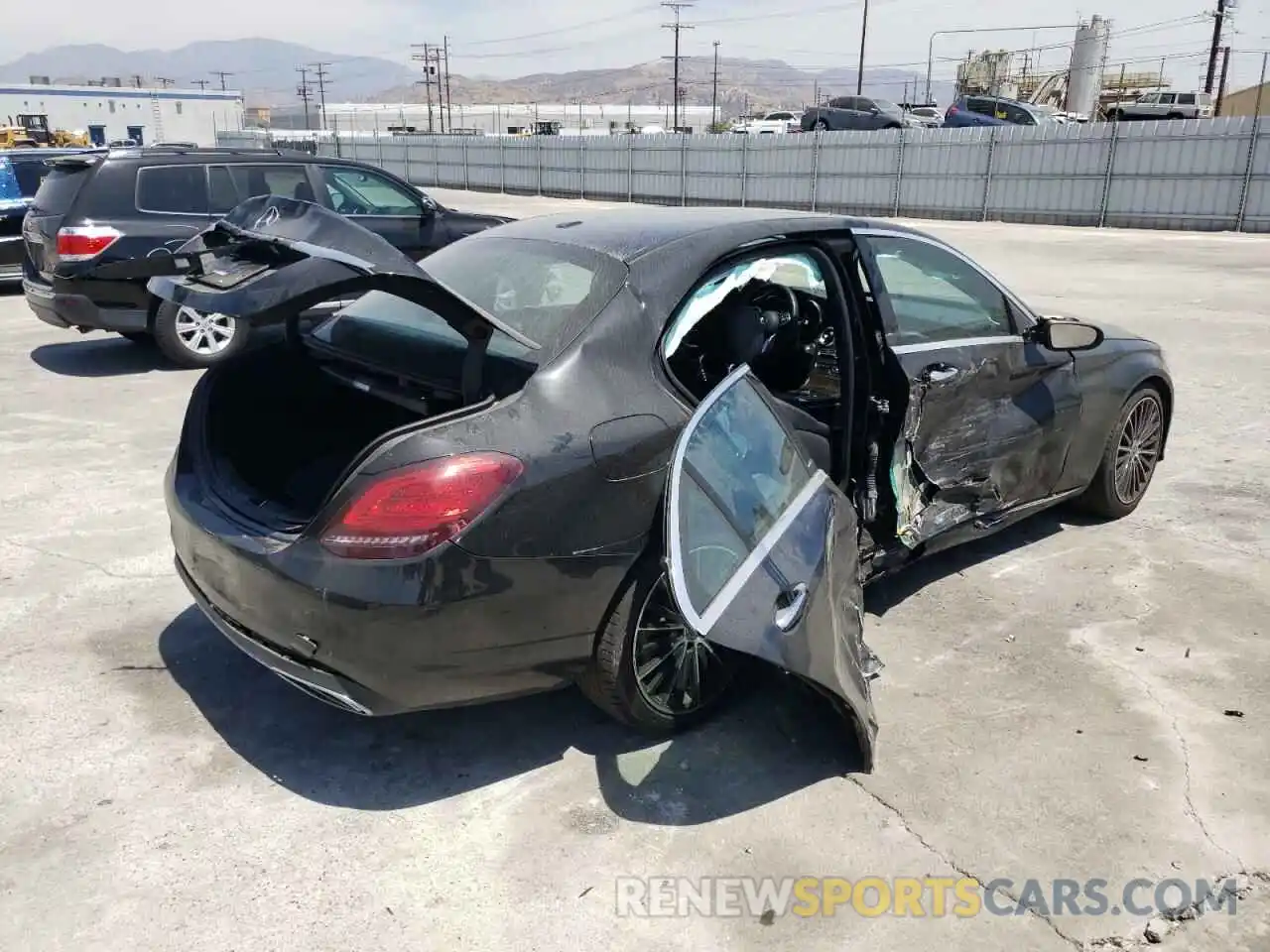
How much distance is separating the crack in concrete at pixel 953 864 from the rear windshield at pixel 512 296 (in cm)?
160

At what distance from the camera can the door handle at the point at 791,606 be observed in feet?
8.43

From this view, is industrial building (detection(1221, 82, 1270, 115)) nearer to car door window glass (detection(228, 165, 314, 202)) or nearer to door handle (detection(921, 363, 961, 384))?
car door window glass (detection(228, 165, 314, 202))

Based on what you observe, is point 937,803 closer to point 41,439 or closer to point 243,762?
point 243,762

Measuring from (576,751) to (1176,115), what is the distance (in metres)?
33.5

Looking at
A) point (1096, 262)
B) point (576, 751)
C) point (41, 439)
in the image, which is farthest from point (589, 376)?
point (1096, 262)

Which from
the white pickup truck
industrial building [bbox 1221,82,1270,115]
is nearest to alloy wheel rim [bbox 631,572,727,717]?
the white pickup truck

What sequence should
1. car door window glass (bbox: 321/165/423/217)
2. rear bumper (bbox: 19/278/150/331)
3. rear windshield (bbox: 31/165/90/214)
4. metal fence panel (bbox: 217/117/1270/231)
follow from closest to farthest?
rear bumper (bbox: 19/278/150/331) → rear windshield (bbox: 31/165/90/214) → car door window glass (bbox: 321/165/423/217) → metal fence panel (bbox: 217/117/1270/231)

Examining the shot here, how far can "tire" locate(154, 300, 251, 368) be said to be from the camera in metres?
8.20

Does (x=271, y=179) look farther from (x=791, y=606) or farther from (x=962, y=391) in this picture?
(x=791, y=606)

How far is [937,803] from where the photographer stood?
114 inches

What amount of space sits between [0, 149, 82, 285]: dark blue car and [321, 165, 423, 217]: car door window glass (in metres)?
4.38

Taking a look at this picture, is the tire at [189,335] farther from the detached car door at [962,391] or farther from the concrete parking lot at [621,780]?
the detached car door at [962,391]

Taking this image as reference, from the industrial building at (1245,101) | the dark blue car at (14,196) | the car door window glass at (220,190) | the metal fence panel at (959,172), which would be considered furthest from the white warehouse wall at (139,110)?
the car door window glass at (220,190)

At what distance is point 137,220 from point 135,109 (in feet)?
278
